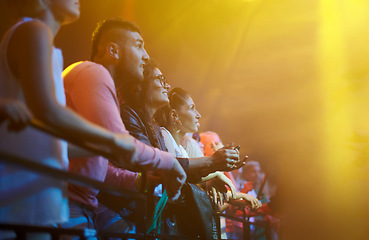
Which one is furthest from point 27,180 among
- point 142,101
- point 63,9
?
A: point 142,101

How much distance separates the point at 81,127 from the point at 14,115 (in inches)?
8.2

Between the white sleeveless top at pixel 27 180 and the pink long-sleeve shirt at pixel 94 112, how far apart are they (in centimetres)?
30

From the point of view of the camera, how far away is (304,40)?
22.0 feet

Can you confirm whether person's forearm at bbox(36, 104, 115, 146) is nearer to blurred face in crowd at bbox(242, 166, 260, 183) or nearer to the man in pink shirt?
the man in pink shirt

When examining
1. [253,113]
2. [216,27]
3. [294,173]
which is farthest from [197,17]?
[294,173]

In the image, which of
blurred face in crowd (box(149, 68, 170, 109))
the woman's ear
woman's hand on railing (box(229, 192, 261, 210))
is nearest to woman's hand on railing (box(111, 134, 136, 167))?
blurred face in crowd (box(149, 68, 170, 109))

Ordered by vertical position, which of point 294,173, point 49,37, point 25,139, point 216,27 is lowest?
point 25,139

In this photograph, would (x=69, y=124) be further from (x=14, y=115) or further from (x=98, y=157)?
(x=98, y=157)

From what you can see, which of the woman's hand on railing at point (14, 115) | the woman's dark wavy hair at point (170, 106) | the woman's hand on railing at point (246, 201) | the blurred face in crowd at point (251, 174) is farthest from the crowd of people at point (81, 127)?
the blurred face in crowd at point (251, 174)

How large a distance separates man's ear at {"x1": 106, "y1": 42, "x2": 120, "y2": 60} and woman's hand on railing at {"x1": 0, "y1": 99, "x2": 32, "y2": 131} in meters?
1.14

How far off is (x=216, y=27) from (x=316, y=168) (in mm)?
3803

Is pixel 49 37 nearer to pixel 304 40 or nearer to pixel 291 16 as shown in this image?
pixel 291 16

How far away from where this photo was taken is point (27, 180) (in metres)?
1.10

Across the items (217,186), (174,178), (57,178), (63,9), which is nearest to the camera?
(57,178)
